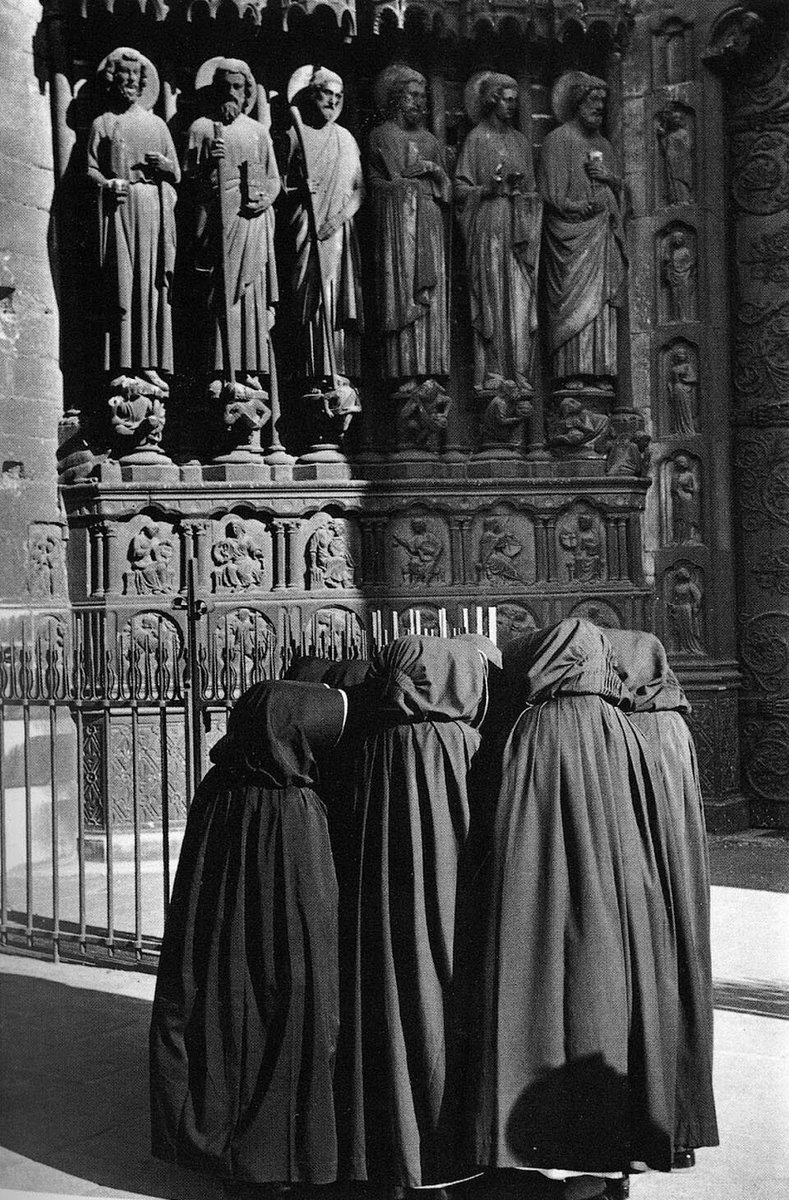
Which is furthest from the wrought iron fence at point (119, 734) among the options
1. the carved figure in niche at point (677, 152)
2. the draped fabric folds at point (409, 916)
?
the carved figure in niche at point (677, 152)

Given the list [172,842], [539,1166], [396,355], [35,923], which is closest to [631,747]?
[539,1166]

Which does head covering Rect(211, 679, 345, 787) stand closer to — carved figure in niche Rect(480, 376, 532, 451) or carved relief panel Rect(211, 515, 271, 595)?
carved relief panel Rect(211, 515, 271, 595)

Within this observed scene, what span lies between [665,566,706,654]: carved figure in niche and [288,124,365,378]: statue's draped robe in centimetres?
278

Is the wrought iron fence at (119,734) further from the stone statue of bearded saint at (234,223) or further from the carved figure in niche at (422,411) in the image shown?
the stone statue of bearded saint at (234,223)

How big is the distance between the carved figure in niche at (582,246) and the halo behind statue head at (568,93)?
0.5 inches

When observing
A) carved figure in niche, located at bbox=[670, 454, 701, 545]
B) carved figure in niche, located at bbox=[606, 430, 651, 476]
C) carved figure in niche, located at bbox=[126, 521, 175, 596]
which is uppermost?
carved figure in niche, located at bbox=[606, 430, 651, 476]

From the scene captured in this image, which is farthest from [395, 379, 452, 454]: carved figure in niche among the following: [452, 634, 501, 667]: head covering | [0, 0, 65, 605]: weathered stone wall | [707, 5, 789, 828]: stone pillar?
[452, 634, 501, 667]: head covering

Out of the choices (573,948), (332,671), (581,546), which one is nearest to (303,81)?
(581,546)

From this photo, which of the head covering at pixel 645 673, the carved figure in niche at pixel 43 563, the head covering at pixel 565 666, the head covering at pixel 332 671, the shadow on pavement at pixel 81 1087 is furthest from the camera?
the carved figure in niche at pixel 43 563

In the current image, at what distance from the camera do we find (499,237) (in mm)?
9289

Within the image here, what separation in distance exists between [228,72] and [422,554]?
3378 millimetres

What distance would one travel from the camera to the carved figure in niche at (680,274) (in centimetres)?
954

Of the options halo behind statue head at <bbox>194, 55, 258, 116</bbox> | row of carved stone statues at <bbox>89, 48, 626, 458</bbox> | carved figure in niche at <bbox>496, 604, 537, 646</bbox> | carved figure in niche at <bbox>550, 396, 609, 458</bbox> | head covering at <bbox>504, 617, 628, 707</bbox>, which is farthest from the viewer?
carved figure in niche at <bbox>550, 396, 609, 458</bbox>

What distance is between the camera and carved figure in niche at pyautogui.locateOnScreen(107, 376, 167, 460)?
8.83 m
